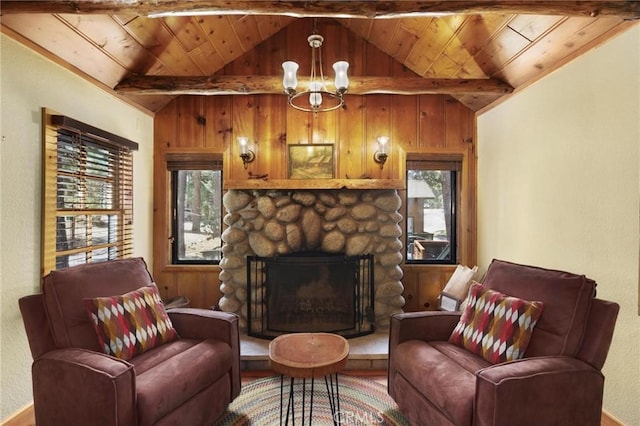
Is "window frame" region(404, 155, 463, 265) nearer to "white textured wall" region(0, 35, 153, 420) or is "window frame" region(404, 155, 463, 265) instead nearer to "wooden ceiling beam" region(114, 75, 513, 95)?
"wooden ceiling beam" region(114, 75, 513, 95)

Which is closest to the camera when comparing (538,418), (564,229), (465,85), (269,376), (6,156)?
(538,418)

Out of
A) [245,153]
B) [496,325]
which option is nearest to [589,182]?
[496,325]

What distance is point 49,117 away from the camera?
7.29 ft

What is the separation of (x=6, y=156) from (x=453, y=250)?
157 inches

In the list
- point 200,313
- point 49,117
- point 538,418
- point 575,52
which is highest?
point 575,52

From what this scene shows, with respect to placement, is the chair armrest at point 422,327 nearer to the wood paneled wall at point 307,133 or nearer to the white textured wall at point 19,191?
the wood paneled wall at point 307,133

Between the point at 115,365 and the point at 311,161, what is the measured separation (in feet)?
8.38

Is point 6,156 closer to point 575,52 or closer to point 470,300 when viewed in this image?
point 470,300

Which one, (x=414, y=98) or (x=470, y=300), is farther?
(x=414, y=98)

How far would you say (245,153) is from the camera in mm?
3439

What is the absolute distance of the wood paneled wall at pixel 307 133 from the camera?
11.7 feet

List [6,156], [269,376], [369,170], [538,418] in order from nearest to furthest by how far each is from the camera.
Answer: [538,418], [6,156], [269,376], [369,170]

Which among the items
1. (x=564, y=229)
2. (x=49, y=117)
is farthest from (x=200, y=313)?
(x=564, y=229)

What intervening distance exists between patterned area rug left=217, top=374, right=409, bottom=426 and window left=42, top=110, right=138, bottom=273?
1637 mm
